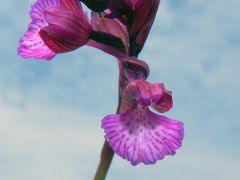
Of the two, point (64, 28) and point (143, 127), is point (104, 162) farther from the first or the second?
point (64, 28)

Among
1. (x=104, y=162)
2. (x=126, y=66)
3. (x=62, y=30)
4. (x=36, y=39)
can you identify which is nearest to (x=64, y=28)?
(x=62, y=30)

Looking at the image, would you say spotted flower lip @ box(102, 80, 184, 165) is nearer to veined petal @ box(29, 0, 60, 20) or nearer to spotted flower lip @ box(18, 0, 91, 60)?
spotted flower lip @ box(18, 0, 91, 60)

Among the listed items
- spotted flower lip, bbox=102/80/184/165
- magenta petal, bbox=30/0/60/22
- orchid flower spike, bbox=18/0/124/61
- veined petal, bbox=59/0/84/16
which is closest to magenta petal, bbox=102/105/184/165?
spotted flower lip, bbox=102/80/184/165

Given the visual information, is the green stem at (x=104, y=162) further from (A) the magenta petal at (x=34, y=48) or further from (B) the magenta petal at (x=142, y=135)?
(A) the magenta petal at (x=34, y=48)

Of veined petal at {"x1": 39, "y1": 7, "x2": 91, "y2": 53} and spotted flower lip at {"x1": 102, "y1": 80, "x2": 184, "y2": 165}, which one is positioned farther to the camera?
veined petal at {"x1": 39, "y1": 7, "x2": 91, "y2": 53}

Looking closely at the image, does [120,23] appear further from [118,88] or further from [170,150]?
[170,150]

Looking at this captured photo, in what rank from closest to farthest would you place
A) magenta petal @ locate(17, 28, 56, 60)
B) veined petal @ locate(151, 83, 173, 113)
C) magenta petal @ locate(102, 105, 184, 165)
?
magenta petal @ locate(102, 105, 184, 165), veined petal @ locate(151, 83, 173, 113), magenta petal @ locate(17, 28, 56, 60)

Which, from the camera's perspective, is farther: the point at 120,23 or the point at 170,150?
the point at 120,23

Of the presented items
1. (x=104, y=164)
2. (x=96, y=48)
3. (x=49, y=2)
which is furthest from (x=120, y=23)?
(x=104, y=164)
